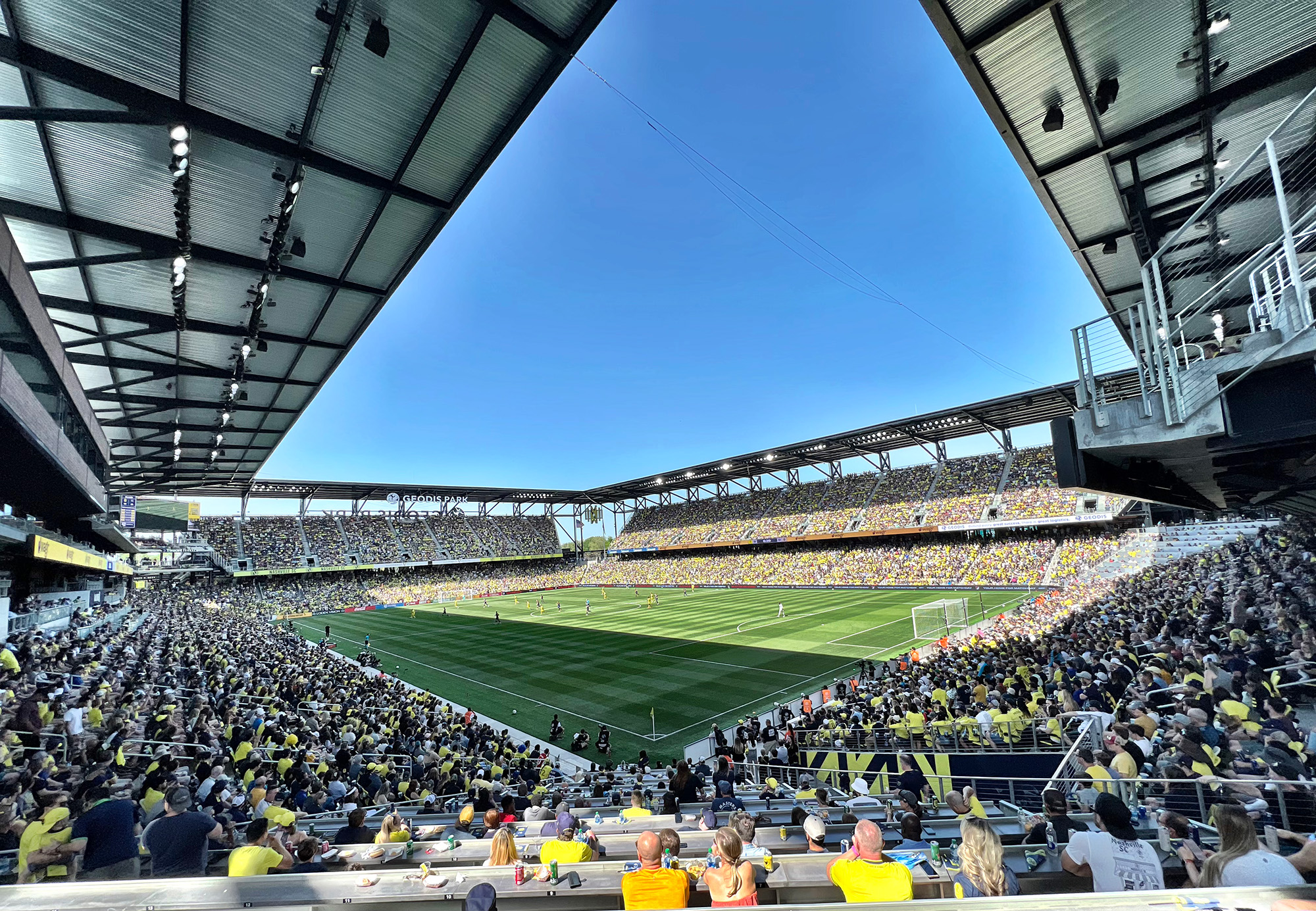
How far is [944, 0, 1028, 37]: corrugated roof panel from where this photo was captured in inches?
270

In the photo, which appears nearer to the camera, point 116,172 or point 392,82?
point 392,82

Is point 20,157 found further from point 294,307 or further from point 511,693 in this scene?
point 511,693

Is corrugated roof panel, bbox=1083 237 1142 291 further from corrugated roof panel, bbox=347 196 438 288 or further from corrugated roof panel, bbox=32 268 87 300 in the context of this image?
corrugated roof panel, bbox=32 268 87 300

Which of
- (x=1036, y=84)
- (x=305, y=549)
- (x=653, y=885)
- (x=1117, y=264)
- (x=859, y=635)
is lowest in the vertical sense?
(x=859, y=635)

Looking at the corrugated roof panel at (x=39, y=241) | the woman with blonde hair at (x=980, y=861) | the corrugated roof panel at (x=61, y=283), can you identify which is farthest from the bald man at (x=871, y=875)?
the corrugated roof panel at (x=61, y=283)

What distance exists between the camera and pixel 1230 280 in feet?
16.7

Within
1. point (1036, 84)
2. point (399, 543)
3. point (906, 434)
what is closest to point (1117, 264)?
point (1036, 84)

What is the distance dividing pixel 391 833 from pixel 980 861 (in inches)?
219

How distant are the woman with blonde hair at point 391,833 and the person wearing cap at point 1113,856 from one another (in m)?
5.80

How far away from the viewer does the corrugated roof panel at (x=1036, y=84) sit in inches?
285

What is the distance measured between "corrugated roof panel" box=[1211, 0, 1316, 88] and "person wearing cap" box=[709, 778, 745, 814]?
1150cm

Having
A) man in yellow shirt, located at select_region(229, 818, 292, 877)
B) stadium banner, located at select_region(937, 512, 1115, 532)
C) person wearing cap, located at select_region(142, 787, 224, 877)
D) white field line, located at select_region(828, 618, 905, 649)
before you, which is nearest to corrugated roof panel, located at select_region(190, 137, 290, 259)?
person wearing cap, located at select_region(142, 787, 224, 877)

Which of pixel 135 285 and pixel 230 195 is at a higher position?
pixel 230 195

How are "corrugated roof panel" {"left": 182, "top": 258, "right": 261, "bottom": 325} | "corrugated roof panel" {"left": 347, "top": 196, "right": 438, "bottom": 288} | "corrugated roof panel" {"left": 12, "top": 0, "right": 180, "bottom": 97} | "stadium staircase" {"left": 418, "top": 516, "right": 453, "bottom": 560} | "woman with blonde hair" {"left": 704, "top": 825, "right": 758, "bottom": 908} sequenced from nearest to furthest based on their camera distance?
"woman with blonde hair" {"left": 704, "top": 825, "right": 758, "bottom": 908}
"corrugated roof panel" {"left": 12, "top": 0, "right": 180, "bottom": 97}
"corrugated roof panel" {"left": 347, "top": 196, "right": 438, "bottom": 288}
"corrugated roof panel" {"left": 182, "top": 258, "right": 261, "bottom": 325}
"stadium staircase" {"left": 418, "top": 516, "right": 453, "bottom": 560}
